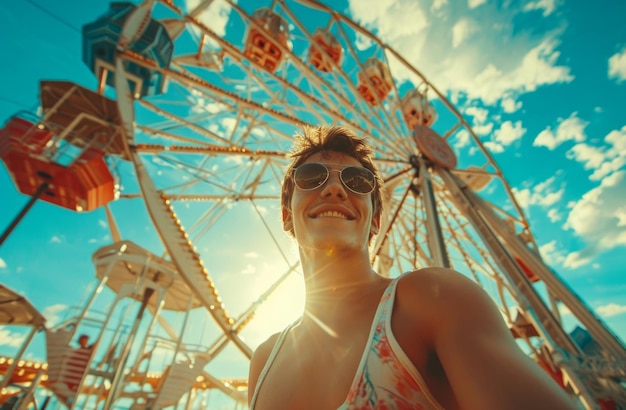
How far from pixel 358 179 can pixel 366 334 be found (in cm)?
93

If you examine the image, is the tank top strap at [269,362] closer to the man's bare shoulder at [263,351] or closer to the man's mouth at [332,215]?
the man's bare shoulder at [263,351]

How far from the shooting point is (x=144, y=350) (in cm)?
962

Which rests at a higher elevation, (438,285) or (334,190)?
(334,190)

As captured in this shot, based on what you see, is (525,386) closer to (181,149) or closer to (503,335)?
(503,335)

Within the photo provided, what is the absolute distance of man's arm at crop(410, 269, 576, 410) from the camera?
721 millimetres

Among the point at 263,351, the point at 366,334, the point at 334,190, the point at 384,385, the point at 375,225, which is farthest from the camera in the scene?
the point at 375,225

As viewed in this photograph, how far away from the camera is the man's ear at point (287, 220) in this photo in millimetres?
2385

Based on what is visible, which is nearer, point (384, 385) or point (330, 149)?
point (384, 385)

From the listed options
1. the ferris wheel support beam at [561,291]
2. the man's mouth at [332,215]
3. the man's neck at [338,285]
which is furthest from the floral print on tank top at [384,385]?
the ferris wheel support beam at [561,291]

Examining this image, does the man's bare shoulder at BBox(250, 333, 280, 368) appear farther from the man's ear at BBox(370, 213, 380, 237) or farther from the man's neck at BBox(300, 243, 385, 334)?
the man's ear at BBox(370, 213, 380, 237)

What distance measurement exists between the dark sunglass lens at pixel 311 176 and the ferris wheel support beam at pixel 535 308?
605 cm

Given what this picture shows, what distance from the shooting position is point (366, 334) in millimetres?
1303

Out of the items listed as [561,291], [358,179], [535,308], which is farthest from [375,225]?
[561,291]

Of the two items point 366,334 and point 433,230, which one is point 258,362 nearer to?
point 366,334
